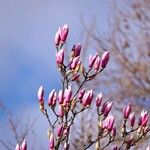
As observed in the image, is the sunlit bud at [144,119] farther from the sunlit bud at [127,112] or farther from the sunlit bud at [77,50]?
the sunlit bud at [77,50]

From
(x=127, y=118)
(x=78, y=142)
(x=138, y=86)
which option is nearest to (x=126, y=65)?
(x=138, y=86)

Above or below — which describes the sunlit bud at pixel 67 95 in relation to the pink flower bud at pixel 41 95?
below

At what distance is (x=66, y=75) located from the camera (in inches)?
110

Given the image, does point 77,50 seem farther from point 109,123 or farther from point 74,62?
point 109,123

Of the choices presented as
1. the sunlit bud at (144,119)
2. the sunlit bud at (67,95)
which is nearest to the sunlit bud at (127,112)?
the sunlit bud at (144,119)

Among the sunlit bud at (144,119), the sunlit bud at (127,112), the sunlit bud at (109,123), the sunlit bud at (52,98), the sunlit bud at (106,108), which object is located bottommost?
the sunlit bud at (144,119)

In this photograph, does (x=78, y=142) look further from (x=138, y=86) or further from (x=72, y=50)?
(x=72, y=50)

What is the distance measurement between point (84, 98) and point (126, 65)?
611 centimetres

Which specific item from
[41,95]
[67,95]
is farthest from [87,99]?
[41,95]

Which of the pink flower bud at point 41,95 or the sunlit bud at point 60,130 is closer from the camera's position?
the sunlit bud at point 60,130

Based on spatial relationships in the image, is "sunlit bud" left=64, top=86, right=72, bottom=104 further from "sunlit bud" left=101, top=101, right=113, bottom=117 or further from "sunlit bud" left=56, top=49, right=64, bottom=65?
"sunlit bud" left=101, top=101, right=113, bottom=117

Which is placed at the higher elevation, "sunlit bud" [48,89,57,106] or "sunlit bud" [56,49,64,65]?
"sunlit bud" [56,49,64,65]

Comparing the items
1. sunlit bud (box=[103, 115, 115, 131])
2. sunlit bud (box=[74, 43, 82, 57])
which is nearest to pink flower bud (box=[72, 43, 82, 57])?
sunlit bud (box=[74, 43, 82, 57])

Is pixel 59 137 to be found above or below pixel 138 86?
below
